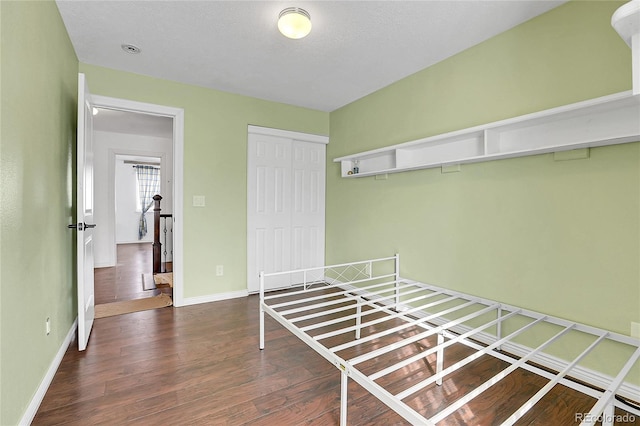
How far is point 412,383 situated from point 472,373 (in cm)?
46

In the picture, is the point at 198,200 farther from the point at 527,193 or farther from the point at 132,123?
the point at 527,193

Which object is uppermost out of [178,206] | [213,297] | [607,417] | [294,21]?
[294,21]

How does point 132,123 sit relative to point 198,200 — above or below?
above

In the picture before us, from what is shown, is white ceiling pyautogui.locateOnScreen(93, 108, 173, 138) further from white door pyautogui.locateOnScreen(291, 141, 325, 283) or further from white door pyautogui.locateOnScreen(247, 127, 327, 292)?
white door pyautogui.locateOnScreen(291, 141, 325, 283)

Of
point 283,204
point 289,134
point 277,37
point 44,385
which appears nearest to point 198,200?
point 283,204

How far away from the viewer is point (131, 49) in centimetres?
262

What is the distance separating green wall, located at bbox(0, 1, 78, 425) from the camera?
1343 millimetres

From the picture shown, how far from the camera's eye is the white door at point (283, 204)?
3.86 metres

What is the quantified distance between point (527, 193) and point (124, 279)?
17.1 feet

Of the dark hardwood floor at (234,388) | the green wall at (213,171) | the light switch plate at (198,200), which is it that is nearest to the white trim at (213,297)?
the green wall at (213,171)

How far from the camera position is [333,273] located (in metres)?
4.23

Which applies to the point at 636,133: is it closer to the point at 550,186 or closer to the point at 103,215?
the point at 550,186

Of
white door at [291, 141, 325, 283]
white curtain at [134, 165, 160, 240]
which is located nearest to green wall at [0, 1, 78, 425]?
white door at [291, 141, 325, 283]

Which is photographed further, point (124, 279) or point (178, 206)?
point (124, 279)
